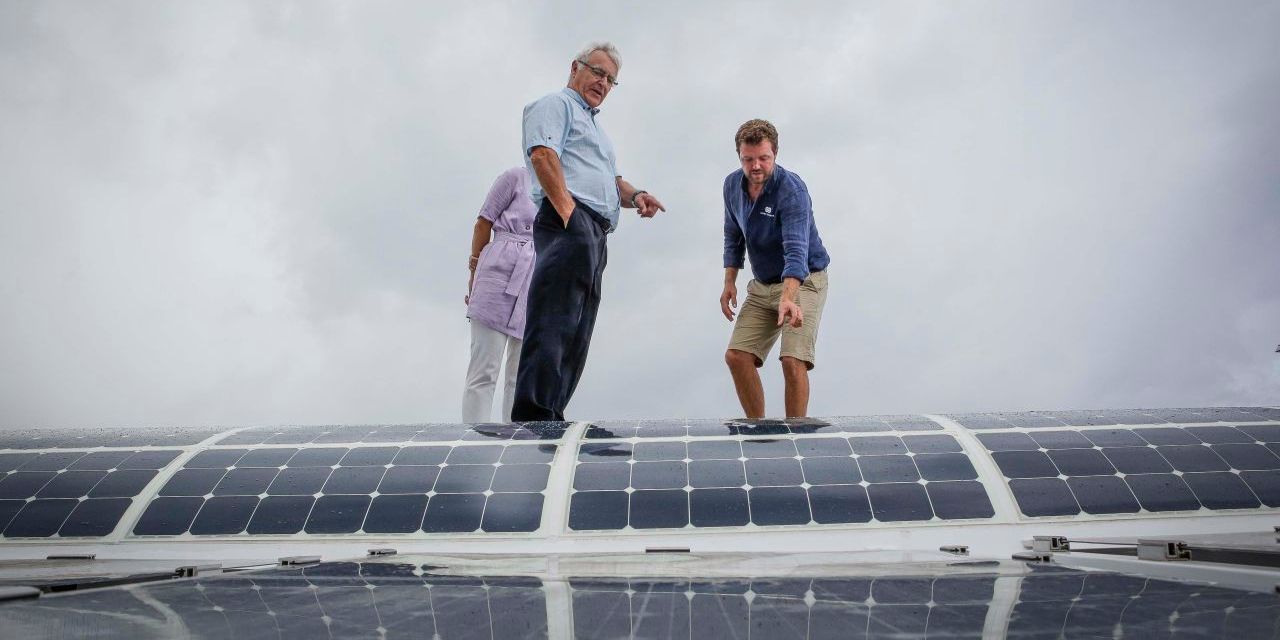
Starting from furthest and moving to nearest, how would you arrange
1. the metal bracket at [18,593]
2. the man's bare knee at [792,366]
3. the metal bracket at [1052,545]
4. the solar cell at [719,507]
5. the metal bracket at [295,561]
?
the man's bare knee at [792,366]
the solar cell at [719,507]
the metal bracket at [1052,545]
the metal bracket at [295,561]
the metal bracket at [18,593]

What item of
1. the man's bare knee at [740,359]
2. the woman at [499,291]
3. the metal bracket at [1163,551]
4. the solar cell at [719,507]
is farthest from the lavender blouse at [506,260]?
the metal bracket at [1163,551]

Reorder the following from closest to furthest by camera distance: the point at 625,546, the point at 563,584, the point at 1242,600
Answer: the point at 1242,600, the point at 563,584, the point at 625,546

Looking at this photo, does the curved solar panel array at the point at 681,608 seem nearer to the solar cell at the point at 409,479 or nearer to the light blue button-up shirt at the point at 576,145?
the solar cell at the point at 409,479

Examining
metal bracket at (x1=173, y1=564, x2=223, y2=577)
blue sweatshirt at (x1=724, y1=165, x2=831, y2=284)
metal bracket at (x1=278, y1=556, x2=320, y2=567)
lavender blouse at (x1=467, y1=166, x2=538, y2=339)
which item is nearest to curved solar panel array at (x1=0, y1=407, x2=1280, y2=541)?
metal bracket at (x1=278, y1=556, x2=320, y2=567)

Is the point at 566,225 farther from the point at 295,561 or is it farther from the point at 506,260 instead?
the point at 295,561

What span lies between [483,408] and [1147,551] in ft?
18.4

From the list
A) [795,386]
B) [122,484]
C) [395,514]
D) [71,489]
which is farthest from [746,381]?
[71,489]

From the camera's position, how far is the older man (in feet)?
23.3

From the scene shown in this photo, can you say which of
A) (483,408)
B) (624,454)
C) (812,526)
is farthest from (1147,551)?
(483,408)

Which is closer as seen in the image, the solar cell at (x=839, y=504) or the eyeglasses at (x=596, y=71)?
the solar cell at (x=839, y=504)

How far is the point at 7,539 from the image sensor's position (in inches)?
195

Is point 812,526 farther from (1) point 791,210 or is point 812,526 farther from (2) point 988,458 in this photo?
(1) point 791,210

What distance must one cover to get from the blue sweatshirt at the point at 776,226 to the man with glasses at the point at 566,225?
1.55 metres

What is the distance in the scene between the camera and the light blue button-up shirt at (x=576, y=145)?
236 inches
